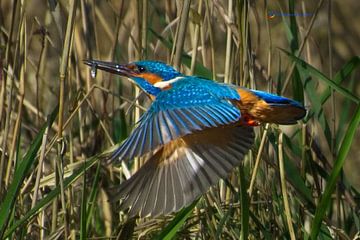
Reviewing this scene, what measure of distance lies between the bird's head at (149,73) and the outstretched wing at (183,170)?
7.0 inches

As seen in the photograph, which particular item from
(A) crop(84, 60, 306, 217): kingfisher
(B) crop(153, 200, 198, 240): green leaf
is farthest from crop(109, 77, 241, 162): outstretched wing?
(B) crop(153, 200, 198, 240): green leaf

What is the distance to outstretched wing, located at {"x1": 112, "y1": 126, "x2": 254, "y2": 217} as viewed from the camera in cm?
254

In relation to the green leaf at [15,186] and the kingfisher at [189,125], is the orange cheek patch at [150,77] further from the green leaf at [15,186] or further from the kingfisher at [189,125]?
the green leaf at [15,186]

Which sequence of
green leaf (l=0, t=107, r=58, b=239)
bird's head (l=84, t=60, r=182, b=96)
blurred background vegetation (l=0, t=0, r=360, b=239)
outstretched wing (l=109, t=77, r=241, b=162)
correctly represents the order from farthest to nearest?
1. bird's head (l=84, t=60, r=182, b=96)
2. blurred background vegetation (l=0, t=0, r=360, b=239)
3. green leaf (l=0, t=107, r=58, b=239)
4. outstretched wing (l=109, t=77, r=241, b=162)

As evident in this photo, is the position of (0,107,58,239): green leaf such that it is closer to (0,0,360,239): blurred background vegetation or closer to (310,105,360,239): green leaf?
(0,0,360,239): blurred background vegetation

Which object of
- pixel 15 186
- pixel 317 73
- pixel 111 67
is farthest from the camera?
pixel 317 73

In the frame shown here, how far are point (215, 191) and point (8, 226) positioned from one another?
0.65m

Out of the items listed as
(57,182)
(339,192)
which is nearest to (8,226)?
(57,182)

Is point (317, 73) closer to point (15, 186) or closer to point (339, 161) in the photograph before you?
point (339, 161)

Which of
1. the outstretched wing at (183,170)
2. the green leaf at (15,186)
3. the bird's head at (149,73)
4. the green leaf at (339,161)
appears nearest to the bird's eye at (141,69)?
the bird's head at (149,73)

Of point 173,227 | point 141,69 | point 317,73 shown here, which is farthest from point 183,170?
point 317,73

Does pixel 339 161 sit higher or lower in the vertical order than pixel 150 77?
lower

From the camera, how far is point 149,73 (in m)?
2.70

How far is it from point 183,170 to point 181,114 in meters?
0.25
